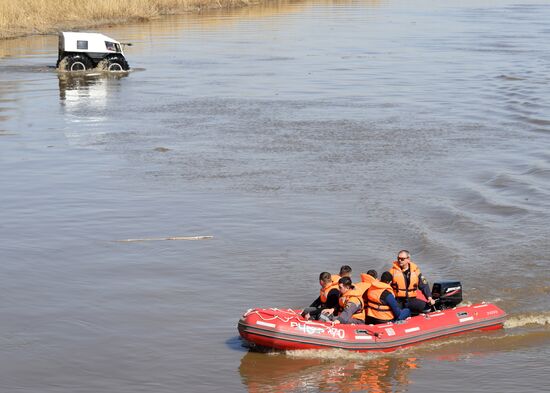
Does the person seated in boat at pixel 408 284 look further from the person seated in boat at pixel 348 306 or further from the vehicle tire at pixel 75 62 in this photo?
the vehicle tire at pixel 75 62

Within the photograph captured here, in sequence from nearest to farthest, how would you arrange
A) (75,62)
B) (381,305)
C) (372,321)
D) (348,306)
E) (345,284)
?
(345,284)
(348,306)
(381,305)
(372,321)
(75,62)

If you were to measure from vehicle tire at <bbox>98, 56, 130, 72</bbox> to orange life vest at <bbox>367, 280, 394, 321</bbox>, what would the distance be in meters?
26.9

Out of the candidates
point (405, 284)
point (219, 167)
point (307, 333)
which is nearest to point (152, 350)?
point (307, 333)

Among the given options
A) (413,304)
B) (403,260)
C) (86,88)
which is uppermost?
(403,260)

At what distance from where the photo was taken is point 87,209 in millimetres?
19484

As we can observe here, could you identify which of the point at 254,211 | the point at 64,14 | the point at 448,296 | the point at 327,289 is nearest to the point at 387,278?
the point at 327,289

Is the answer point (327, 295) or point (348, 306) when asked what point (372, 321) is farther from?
point (327, 295)

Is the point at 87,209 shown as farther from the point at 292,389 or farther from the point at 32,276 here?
the point at 292,389

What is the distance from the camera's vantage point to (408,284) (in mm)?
13359

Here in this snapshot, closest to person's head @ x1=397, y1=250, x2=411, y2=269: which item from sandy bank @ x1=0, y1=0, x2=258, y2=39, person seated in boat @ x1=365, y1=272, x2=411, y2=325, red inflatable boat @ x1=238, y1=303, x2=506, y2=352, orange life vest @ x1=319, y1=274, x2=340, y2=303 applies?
person seated in boat @ x1=365, y1=272, x2=411, y2=325

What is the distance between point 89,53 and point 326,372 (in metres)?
28.0

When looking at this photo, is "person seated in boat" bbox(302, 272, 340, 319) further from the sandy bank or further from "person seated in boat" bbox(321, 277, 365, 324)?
the sandy bank

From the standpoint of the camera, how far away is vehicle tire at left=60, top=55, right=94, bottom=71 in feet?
126

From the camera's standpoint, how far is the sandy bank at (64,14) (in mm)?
49438
